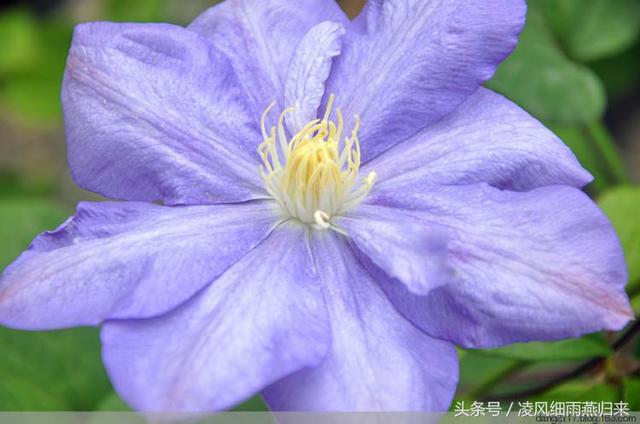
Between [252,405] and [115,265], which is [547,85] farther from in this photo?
[115,265]

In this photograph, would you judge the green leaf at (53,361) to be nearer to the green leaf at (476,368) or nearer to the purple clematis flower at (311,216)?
the purple clematis flower at (311,216)

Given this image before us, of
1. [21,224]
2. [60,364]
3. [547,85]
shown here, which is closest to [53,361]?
[60,364]

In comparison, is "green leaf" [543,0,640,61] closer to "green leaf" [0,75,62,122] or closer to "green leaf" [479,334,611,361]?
"green leaf" [479,334,611,361]

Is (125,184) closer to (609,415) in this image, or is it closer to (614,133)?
(609,415)

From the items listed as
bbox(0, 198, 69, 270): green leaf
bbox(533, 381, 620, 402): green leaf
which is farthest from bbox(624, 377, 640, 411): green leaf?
bbox(0, 198, 69, 270): green leaf

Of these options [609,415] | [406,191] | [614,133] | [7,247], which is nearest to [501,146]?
[406,191]

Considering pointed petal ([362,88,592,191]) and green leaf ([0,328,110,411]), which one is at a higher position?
pointed petal ([362,88,592,191])
